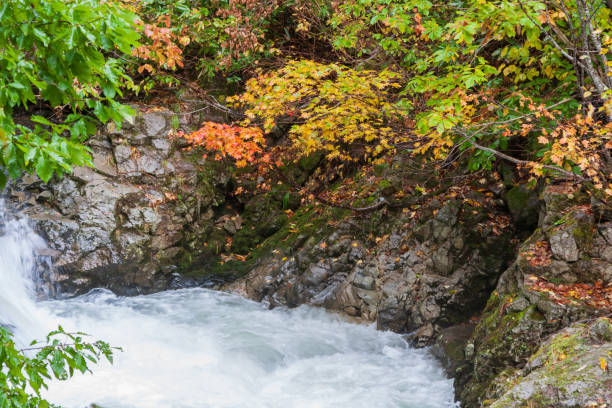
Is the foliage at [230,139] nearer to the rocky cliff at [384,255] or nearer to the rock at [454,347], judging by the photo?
the rocky cliff at [384,255]

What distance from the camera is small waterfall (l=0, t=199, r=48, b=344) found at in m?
6.52

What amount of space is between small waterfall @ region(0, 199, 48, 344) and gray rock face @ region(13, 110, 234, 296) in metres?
0.25

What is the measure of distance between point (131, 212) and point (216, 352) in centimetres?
355

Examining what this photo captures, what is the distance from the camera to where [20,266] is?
7352mm

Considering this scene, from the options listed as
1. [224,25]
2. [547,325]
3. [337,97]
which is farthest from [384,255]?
[224,25]

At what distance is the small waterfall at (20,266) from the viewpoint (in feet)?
21.4

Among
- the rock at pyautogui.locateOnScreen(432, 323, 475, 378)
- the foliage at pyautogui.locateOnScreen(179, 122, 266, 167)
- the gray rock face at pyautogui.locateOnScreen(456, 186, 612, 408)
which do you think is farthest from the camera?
the foliage at pyautogui.locateOnScreen(179, 122, 266, 167)

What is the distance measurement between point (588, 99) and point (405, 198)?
11.0 feet

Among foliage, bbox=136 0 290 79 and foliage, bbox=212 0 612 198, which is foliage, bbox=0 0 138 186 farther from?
foliage, bbox=136 0 290 79

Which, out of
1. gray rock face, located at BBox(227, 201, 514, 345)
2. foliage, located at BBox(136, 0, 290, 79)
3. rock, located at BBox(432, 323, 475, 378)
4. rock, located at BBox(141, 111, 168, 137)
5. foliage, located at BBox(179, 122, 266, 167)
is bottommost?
rock, located at BBox(432, 323, 475, 378)

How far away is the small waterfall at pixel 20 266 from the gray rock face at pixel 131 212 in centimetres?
25

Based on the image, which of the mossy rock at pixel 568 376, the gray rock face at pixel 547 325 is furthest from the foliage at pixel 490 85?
the mossy rock at pixel 568 376

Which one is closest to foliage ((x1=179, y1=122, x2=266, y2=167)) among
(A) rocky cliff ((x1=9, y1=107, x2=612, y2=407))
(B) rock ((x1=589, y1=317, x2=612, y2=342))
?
(A) rocky cliff ((x1=9, y1=107, x2=612, y2=407))

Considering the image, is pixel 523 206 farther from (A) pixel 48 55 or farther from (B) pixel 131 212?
(B) pixel 131 212
